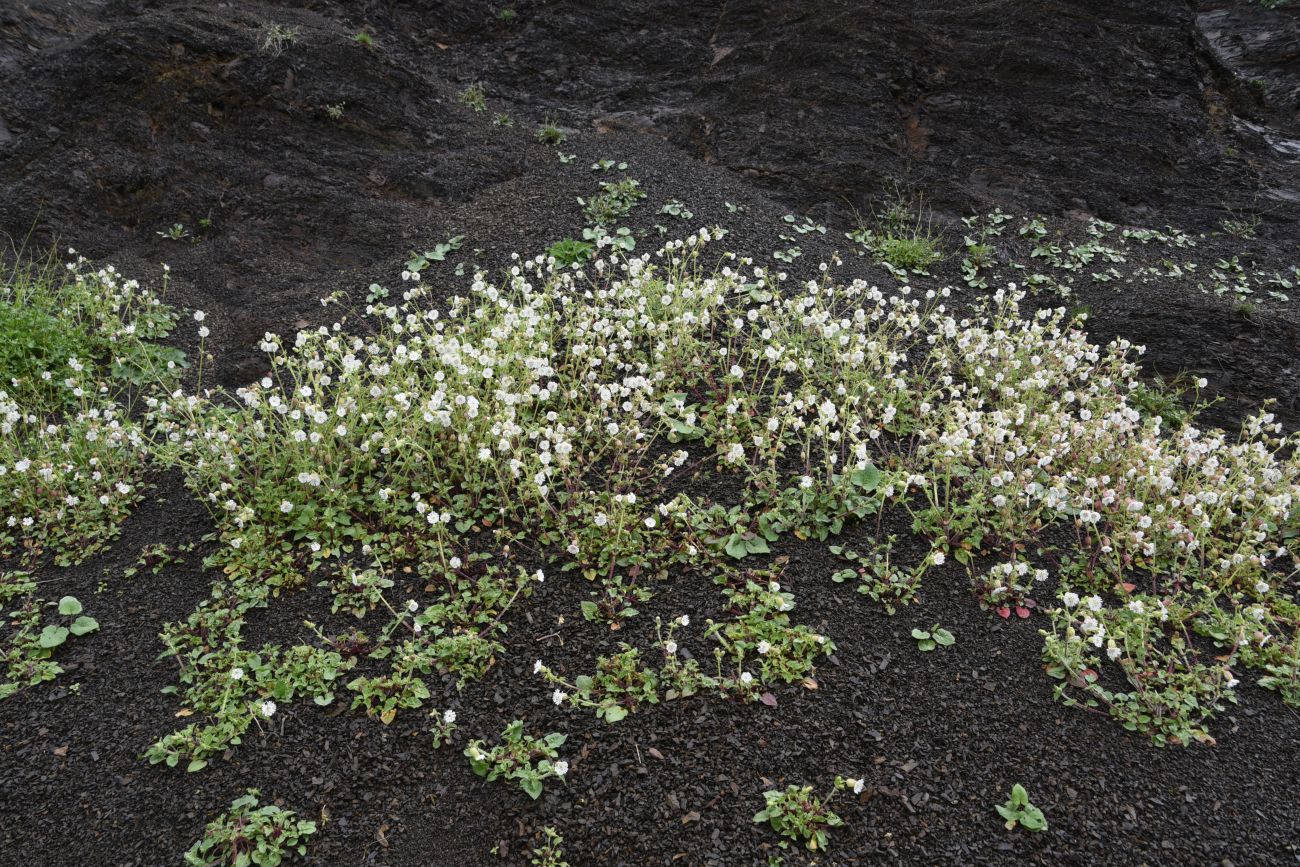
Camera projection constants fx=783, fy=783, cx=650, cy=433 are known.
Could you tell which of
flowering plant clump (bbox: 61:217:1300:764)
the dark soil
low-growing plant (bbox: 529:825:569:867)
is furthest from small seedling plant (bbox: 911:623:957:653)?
low-growing plant (bbox: 529:825:569:867)

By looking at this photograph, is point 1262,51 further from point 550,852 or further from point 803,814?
point 550,852

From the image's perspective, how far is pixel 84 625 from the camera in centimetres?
342

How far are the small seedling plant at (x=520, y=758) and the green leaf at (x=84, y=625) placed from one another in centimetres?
185

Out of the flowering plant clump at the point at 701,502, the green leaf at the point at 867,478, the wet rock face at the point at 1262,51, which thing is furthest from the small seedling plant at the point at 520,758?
the wet rock face at the point at 1262,51

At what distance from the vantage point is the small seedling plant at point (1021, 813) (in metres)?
2.71

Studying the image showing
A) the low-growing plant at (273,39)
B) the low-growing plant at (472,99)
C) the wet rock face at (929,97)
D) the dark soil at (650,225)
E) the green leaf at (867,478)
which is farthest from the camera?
the low-growing plant at (472,99)

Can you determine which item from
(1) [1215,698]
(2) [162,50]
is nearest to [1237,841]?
(1) [1215,698]

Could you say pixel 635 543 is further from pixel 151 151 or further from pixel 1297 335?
pixel 151 151

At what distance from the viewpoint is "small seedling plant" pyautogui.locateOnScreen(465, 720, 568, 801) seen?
2.80 metres

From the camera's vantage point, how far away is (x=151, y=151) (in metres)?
6.92

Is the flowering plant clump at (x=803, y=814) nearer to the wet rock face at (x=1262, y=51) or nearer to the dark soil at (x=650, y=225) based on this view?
the dark soil at (x=650, y=225)

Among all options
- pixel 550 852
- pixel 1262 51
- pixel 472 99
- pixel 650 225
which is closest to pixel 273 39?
pixel 472 99

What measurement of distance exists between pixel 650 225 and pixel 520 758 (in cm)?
458

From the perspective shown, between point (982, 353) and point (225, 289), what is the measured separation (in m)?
5.68
